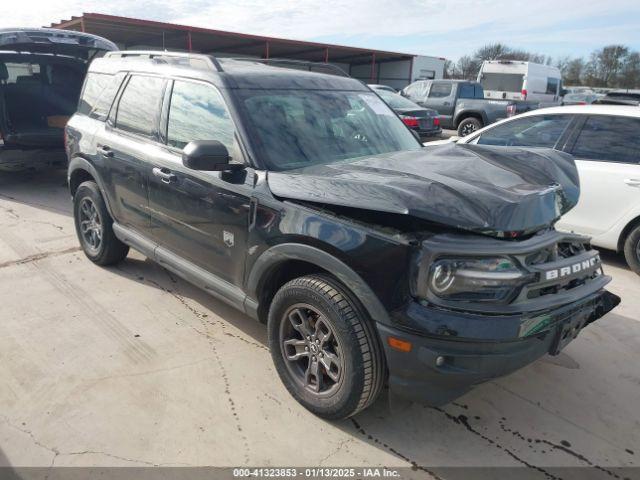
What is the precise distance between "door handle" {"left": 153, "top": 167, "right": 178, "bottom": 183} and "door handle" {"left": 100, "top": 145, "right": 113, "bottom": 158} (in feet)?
2.68

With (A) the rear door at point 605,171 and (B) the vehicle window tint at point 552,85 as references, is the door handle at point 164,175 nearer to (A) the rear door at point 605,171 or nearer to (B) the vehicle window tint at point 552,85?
(A) the rear door at point 605,171

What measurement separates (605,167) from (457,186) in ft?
10.9

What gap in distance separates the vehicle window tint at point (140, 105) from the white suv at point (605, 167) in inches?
156

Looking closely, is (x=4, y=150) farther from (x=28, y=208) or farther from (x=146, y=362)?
(x=146, y=362)

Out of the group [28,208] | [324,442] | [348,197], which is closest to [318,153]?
[348,197]

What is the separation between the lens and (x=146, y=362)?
335 cm

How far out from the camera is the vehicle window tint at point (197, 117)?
318 centimetres

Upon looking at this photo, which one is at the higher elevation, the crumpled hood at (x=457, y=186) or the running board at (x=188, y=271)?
the crumpled hood at (x=457, y=186)

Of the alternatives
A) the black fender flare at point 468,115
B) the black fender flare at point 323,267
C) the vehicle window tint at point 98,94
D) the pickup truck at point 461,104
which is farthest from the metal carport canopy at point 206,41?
the black fender flare at point 323,267

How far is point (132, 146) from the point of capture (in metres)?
3.98

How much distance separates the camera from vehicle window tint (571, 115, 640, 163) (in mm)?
4856

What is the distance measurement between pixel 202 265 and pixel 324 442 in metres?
1.49

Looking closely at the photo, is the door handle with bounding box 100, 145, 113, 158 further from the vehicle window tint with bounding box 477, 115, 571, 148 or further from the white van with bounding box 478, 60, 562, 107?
the white van with bounding box 478, 60, 562, 107

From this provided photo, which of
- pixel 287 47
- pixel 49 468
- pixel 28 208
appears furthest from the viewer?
pixel 287 47
